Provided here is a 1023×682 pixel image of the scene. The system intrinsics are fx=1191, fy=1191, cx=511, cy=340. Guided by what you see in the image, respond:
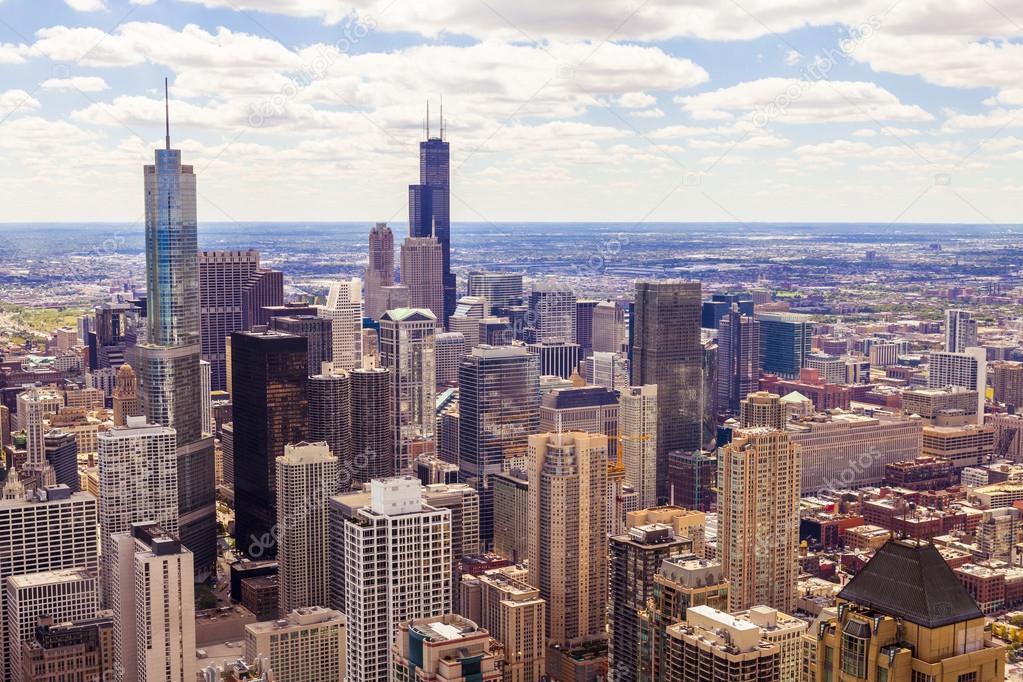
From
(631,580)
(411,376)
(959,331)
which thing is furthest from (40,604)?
(959,331)

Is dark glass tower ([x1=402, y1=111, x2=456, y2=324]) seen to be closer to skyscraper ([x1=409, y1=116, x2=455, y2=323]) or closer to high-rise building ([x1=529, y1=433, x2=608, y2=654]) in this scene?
skyscraper ([x1=409, y1=116, x2=455, y2=323])

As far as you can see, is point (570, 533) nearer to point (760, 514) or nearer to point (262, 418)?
point (760, 514)

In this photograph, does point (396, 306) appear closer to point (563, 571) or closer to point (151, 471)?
point (151, 471)

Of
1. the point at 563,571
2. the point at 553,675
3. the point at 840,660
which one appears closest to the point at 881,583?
the point at 840,660

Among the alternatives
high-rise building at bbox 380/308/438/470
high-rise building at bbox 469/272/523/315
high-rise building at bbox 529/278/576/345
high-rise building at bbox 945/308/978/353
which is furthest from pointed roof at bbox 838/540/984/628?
high-rise building at bbox 469/272/523/315

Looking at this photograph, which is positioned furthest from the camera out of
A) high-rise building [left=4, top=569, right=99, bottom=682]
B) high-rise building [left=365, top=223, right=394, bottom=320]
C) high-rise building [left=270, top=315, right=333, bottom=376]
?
high-rise building [left=365, top=223, right=394, bottom=320]

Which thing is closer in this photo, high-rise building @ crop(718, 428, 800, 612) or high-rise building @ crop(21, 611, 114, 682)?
high-rise building @ crop(21, 611, 114, 682)
